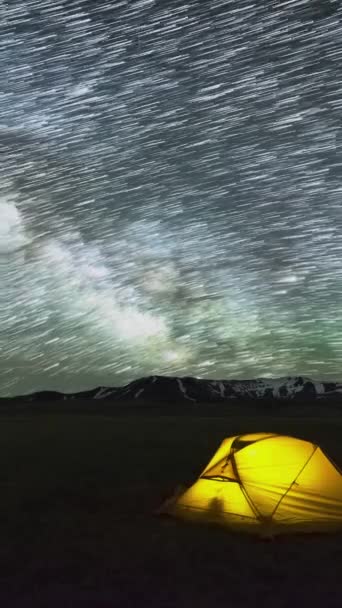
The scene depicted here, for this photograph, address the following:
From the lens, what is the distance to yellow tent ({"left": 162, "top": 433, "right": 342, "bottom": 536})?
12.1m

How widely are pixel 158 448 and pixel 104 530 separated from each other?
2138 centimetres

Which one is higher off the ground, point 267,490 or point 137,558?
point 137,558

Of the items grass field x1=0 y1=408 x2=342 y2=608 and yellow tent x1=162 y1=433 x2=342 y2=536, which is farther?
yellow tent x1=162 y1=433 x2=342 y2=536

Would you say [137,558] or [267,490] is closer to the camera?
[137,558]

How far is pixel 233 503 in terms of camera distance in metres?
12.6

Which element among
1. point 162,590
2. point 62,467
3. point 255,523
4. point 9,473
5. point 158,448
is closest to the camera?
point 162,590

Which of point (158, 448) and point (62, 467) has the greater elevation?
point (62, 467)

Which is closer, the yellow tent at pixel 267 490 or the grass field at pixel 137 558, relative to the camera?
the grass field at pixel 137 558

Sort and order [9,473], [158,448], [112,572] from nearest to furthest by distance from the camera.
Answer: [112,572], [9,473], [158,448]

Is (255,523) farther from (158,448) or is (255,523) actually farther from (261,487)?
(158,448)

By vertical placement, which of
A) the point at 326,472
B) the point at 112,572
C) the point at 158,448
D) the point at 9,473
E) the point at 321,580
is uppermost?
the point at 112,572

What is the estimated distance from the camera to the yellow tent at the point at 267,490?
1212 cm

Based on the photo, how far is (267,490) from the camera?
12.3 metres

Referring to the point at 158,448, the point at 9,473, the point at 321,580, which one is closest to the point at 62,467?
the point at 9,473
